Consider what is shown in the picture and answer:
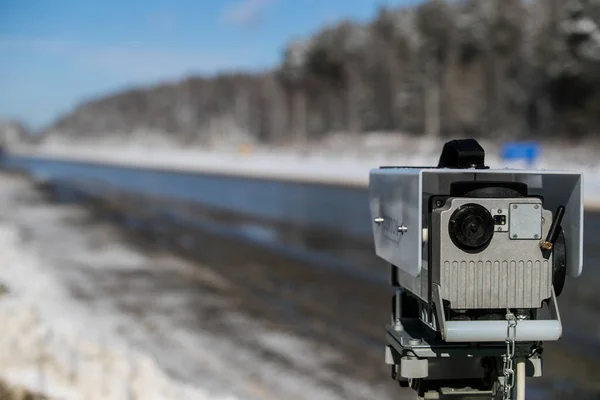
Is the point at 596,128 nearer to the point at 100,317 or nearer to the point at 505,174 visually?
the point at 100,317

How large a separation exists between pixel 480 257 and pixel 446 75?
248ft

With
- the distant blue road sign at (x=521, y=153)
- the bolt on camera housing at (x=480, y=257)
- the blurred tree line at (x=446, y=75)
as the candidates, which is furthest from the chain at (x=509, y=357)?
the blurred tree line at (x=446, y=75)

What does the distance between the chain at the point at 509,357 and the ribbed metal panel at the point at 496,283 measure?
9 centimetres

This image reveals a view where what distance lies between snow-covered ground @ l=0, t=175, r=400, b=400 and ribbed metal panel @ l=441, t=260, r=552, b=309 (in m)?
3.27

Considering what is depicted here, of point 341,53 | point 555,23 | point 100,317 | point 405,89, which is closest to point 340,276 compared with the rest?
point 100,317

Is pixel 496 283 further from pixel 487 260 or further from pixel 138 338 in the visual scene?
pixel 138 338

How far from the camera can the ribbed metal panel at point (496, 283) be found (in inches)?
138

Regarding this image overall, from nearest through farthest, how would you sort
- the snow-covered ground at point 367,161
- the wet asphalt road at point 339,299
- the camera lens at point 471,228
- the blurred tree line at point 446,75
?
the camera lens at point 471,228 < the wet asphalt road at point 339,299 < the snow-covered ground at point 367,161 < the blurred tree line at point 446,75

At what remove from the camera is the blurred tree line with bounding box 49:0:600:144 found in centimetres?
6078

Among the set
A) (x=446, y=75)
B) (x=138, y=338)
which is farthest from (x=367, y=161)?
(x=138, y=338)

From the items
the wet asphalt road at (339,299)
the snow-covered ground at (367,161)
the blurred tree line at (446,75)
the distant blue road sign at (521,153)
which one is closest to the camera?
the wet asphalt road at (339,299)

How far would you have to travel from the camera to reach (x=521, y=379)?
3.53 m

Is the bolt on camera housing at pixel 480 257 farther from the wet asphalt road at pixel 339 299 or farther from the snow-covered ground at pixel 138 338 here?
the wet asphalt road at pixel 339 299

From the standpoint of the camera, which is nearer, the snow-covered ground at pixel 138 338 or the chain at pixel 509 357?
the chain at pixel 509 357
